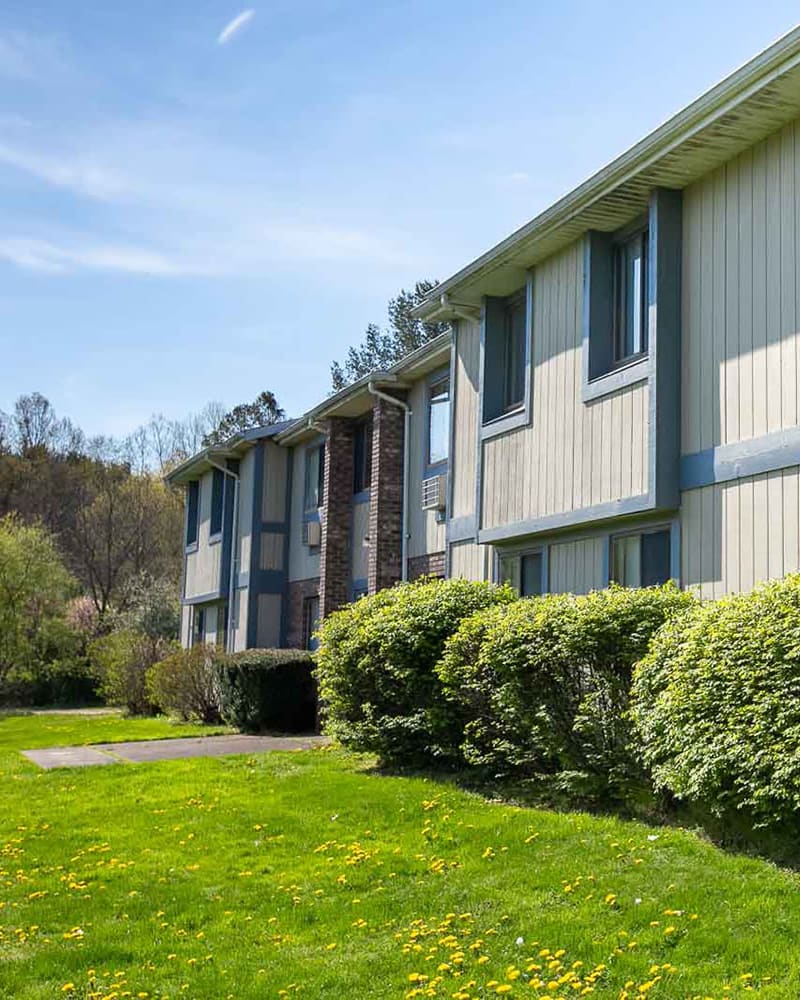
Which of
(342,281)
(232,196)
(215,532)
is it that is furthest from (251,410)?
(232,196)

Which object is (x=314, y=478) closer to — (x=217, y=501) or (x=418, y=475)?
(x=217, y=501)

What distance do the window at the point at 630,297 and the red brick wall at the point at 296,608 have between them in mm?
12389

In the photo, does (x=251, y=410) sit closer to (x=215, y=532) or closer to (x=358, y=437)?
(x=215, y=532)

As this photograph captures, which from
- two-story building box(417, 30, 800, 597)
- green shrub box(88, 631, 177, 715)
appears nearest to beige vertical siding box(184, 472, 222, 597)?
green shrub box(88, 631, 177, 715)

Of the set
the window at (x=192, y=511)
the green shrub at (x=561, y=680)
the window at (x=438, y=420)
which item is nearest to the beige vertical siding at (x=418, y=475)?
the window at (x=438, y=420)

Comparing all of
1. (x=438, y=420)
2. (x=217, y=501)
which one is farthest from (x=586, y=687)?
(x=217, y=501)

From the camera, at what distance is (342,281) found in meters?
20.2

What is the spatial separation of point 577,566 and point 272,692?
756cm

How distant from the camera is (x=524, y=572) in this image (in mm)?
13969

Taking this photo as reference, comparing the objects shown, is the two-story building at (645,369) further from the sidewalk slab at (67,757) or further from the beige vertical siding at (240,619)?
the beige vertical siding at (240,619)

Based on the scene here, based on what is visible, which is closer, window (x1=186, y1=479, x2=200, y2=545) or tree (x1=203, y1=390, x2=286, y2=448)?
window (x1=186, y1=479, x2=200, y2=545)

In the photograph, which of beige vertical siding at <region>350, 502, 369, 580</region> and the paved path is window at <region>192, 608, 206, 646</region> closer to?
beige vertical siding at <region>350, 502, 369, 580</region>

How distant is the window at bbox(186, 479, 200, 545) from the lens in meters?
31.1

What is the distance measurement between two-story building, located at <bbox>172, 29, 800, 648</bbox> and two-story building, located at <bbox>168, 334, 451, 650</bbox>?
1.93ft
